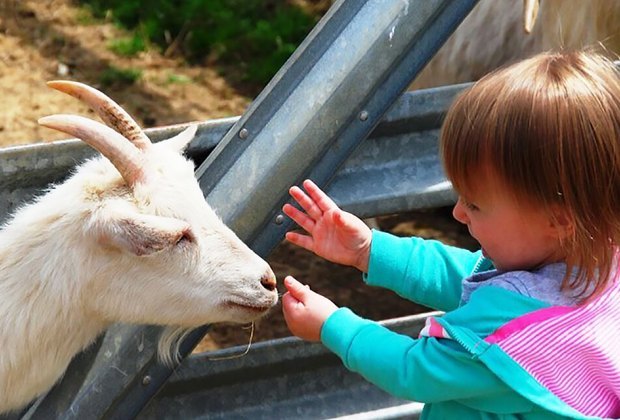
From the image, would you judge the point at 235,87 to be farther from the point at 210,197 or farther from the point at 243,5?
the point at 210,197

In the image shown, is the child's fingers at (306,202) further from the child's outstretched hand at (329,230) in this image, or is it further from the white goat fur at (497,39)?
the white goat fur at (497,39)

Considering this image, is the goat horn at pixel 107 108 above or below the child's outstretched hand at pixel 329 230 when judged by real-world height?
above

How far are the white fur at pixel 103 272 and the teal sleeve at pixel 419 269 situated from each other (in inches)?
14.0

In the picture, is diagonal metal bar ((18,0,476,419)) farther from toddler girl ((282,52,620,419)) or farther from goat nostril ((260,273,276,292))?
toddler girl ((282,52,620,419))

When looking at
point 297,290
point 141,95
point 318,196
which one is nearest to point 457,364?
point 297,290

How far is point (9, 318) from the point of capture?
9.63ft

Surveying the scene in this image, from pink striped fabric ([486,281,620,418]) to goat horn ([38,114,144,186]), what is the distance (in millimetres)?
1046

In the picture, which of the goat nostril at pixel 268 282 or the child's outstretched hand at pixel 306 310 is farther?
the goat nostril at pixel 268 282

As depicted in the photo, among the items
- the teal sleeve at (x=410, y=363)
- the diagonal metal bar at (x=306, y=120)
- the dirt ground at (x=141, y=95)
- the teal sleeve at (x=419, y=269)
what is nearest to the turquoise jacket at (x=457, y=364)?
the teal sleeve at (x=410, y=363)

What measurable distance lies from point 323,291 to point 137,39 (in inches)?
92.6

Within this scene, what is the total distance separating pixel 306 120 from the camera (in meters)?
2.64

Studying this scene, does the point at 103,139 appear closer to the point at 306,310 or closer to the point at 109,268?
the point at 109,268

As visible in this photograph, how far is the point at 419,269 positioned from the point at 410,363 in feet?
Result: 1.30

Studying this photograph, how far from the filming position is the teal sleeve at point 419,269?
2662mm
